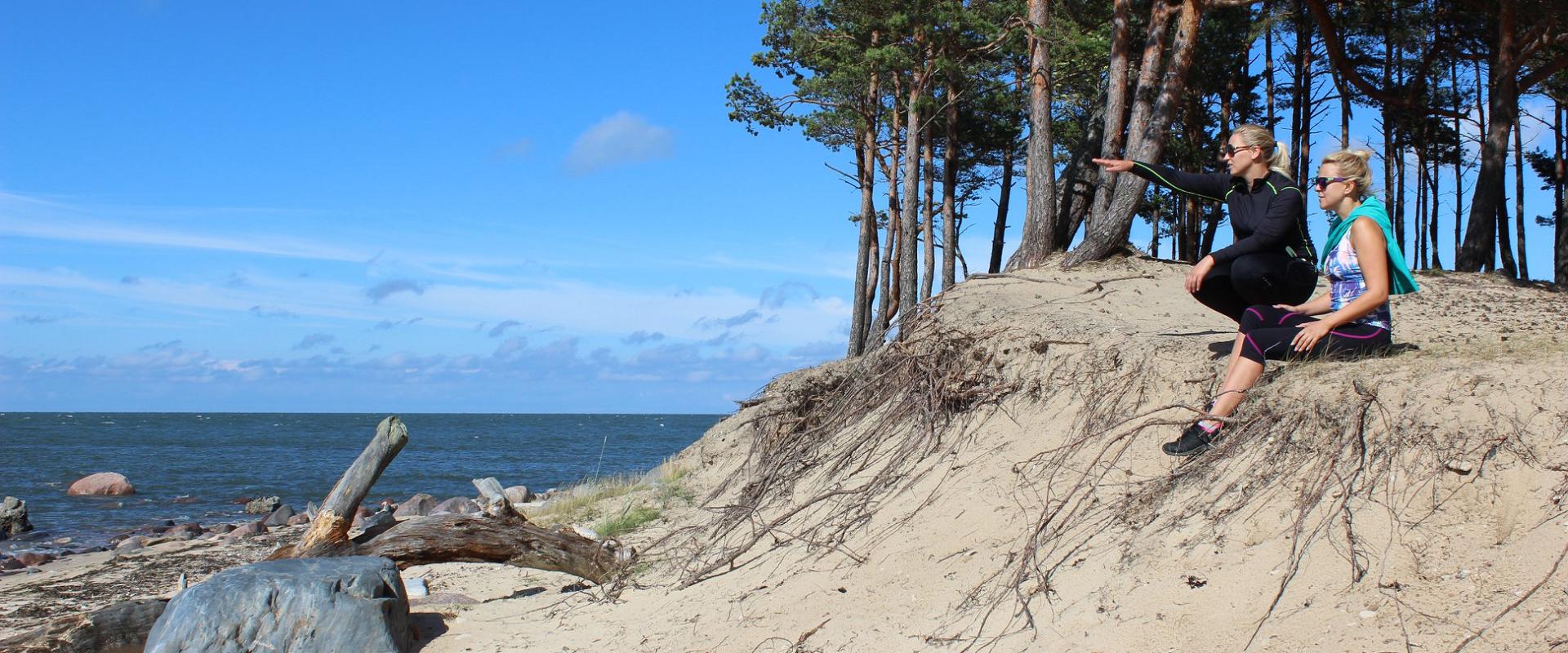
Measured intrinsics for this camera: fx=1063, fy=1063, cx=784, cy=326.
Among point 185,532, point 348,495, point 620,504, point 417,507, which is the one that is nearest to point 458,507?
point 417,507

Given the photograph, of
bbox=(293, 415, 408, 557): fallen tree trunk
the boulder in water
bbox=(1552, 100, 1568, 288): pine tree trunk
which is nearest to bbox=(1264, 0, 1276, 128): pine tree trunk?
bbox=(1552, 100, 1568, 288): pine tree trunk

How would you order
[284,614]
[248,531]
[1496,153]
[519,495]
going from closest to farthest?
1. [284,614]
2. [1496,153]
3. [248,531]
4. [519,495]

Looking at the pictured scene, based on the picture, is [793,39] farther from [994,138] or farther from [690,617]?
[690,617]

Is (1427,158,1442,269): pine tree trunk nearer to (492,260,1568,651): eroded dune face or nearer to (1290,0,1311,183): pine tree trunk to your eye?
(1290,0,1311,183): pine tree trunk

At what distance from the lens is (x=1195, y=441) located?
541 centimetres

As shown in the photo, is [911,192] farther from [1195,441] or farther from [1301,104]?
[1195,441]

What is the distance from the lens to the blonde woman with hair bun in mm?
5703

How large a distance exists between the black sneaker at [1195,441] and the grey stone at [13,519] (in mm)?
18177

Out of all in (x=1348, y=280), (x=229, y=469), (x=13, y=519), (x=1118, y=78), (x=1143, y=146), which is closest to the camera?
(x=1348, y=280)

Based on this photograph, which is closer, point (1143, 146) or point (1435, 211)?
point (1143, 146)

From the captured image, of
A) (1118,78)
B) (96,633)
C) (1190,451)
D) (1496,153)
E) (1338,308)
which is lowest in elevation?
(96,633)

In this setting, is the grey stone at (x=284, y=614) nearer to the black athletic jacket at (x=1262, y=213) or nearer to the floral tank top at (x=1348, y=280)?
the black athletic jacket at (x=1262, y=213)

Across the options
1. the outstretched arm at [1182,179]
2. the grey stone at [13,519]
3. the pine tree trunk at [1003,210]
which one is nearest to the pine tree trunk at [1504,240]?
the pine tree trunk at [1003,210]

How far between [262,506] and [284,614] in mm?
17607
